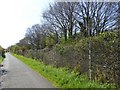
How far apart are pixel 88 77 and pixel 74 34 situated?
3468 cm

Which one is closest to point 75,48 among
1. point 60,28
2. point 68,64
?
point 68,64

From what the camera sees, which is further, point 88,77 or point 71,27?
point 71,27

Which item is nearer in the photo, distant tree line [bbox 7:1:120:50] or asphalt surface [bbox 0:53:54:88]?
asphalt surface [bbox 0:53:54:88]

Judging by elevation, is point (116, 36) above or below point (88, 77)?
above

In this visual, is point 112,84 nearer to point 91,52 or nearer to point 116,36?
point 116,36

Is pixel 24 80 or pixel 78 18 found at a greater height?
pixel 78 18

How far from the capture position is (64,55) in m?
19.2

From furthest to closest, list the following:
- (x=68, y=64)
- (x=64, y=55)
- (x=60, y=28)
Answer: (x=60, y=28) → (x=64, y=55) → (x=68, y=64)

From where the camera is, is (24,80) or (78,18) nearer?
(24,80)

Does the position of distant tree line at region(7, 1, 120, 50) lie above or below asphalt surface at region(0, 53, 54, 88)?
above

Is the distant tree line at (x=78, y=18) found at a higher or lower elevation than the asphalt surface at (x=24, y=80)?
higher

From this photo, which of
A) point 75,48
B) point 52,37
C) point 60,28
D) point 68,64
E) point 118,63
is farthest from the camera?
point 52,37

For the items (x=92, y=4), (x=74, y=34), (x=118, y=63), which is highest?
(x=92, y=4)

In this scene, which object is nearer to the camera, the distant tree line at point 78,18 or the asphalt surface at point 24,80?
the asphalt surface at point 24,80
